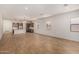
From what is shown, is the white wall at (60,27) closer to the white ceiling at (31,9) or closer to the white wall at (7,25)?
the white ceiling at (31,9)

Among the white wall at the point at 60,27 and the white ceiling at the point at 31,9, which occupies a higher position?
the white ceiling at the point at 31,9

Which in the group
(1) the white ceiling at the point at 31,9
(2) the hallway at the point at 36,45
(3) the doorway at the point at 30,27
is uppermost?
(1) the white ceiling at the point at 31,9

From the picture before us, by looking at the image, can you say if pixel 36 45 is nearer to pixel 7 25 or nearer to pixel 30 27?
pixel 30 27

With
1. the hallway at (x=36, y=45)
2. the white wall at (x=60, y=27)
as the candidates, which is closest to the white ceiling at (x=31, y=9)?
the white wall at (x=60, y=27)

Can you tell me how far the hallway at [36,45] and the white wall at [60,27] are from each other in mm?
144

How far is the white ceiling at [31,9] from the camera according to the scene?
2588 mm

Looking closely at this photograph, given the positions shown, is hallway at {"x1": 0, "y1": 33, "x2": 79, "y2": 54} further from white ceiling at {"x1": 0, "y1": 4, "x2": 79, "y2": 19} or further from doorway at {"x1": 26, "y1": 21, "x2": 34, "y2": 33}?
white ceiling at {"x1": 0, "y1": 4, "x2": 79, "y2": 19}

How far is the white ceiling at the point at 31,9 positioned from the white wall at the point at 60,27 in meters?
0.14

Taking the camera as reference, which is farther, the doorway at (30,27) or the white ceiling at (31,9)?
the doorway at (30,27)

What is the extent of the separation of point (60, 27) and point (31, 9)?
35.0 inches

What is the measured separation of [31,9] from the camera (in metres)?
2.67
